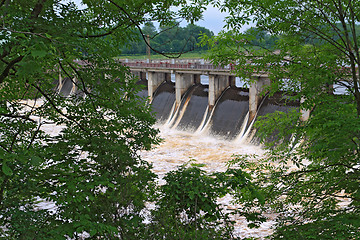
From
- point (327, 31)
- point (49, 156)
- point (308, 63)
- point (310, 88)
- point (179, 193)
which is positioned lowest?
point (179, 193)

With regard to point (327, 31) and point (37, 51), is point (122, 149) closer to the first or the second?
point (37, 51)

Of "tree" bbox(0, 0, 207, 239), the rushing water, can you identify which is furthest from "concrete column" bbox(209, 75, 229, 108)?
"tree" bbox(0, 0, 207, 239)

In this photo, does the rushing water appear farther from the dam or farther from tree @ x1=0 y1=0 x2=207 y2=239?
tree @ x1=0 y1=0 x2=207 y2=239

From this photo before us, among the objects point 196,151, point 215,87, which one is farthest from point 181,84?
point 196,151

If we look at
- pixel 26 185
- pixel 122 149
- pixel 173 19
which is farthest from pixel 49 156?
pixel 173 19

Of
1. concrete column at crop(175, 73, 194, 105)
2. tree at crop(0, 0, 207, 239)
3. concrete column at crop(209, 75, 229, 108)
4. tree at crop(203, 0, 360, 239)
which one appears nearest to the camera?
tree at crop(0, 0, 207, 239)

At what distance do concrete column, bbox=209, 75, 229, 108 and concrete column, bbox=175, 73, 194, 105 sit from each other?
10.0 feet

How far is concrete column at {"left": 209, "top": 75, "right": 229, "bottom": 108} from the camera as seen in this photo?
2392cm

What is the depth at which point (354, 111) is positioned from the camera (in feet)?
17.8

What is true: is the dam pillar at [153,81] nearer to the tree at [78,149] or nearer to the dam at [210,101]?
the dam at [210,101]

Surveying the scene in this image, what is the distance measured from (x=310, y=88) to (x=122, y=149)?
304 centimetres

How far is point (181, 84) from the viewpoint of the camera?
2647 cm

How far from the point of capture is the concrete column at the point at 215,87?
2392cm

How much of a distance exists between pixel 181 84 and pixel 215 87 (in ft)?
11.0
